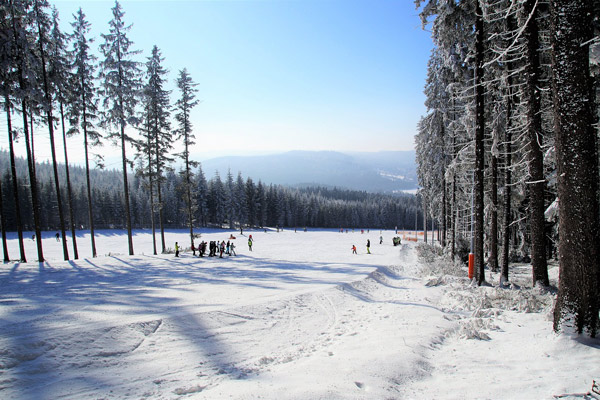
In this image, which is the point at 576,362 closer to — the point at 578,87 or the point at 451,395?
the point at 451,395

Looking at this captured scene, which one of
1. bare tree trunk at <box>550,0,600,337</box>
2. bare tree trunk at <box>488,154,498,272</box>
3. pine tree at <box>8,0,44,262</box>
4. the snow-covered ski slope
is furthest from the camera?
pine tree at <box>8,0,44,262</box>

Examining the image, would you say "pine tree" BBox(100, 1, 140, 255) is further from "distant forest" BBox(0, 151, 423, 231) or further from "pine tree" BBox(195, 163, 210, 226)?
"pine tree" BBox(195, 163, 210, 226)

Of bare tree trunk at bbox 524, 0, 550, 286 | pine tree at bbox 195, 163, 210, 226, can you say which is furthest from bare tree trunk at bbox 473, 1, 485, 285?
pine tree at bbox 195, 163, 210, 226

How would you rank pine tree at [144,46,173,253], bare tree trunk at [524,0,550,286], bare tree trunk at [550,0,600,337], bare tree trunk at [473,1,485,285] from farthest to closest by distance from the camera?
pine tree at [144,46,173,253] < bare tree trunk at [473,1,485,285] < bare tree trunk at [524,0,550,286] < bare tree trunk at [550,0,600,337]

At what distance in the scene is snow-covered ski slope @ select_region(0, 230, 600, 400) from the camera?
4348 mm

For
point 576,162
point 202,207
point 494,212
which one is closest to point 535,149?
point 576,162

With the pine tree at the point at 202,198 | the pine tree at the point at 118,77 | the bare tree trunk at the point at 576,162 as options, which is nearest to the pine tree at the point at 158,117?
the pine tree at the point at 118,77

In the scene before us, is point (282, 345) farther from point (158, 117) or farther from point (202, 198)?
point (202, 198)

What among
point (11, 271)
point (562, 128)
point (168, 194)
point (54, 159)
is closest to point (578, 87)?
point (562, 128)

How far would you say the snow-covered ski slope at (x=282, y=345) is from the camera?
4.35 metres

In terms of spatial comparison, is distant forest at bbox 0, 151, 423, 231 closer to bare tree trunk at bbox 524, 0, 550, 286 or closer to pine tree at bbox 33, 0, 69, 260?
pine tree at bbox 33, 0, 69, 260

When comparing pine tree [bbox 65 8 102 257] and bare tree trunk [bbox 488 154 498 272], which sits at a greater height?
pine tree [bbox 65 8 102 257]

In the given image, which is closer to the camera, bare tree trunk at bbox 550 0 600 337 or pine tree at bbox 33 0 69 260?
bare tree trunk at bbox 550 0 600 337

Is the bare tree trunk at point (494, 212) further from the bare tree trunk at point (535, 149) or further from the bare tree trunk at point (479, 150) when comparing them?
the bare tree trunk at point (535, 149)
